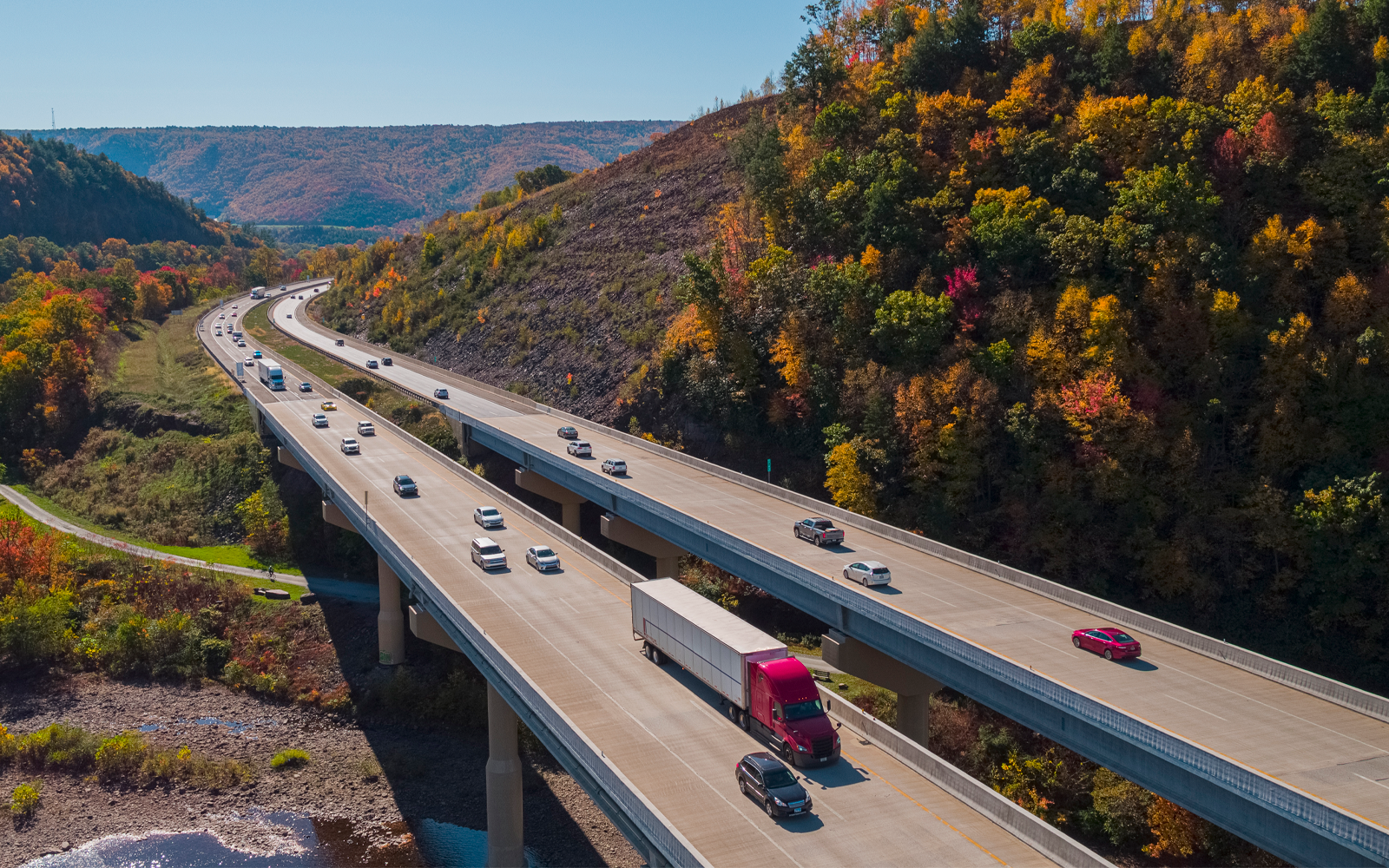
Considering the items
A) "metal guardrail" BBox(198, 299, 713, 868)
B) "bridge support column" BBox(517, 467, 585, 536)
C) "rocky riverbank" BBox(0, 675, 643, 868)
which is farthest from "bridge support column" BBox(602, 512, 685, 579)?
"rocky riverbank" BBox(0, 675, 643, 868)

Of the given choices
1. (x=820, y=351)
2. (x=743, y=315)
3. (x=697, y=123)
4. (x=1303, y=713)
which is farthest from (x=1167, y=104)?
(x=697, y=123)

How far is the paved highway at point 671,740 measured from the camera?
79.2 feet

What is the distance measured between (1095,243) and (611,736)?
140 ft

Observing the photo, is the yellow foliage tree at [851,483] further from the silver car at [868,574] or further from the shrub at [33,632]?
the shrub at [33,632]

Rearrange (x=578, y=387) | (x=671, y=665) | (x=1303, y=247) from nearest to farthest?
(x=671, y=665) → (x=1303, y=247) → (x=578, y=387)

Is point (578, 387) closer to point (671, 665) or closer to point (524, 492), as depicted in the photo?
point (524, 492)

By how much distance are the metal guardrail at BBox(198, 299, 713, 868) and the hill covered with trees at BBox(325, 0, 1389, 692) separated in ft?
69.0

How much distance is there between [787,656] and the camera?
30.0m

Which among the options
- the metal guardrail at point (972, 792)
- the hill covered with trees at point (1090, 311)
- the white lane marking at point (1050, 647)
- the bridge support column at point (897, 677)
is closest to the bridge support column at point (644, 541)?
the hill covered with trees at point (1090, 311)

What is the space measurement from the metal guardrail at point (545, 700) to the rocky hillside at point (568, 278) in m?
31.8

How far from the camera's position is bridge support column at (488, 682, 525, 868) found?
41.0m

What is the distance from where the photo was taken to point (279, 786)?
49.3 metres

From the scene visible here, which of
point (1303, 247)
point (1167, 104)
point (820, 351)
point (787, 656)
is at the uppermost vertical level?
point (1167, 104)

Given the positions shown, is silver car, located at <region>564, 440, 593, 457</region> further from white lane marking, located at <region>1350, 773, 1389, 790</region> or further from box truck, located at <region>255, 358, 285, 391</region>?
white lane marking, located at <region>1350, 773, 1389, 790</region>
